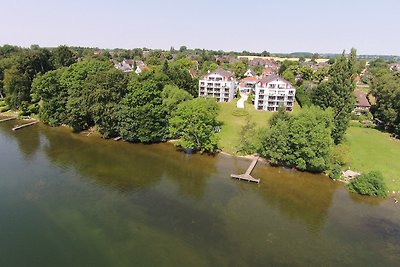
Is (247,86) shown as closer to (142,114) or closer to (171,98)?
(171,98)

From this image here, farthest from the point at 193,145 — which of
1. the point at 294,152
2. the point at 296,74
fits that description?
the point at 296,74

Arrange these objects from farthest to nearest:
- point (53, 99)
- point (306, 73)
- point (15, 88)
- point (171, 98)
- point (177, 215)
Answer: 1. point (306, 73)
2. point (15, 88)
3. point (53, 99)
4. point (171, 98)
5. point (177, 215)

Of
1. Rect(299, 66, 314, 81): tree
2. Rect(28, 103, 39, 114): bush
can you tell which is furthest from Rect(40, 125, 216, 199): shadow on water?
Rect(299, 66, 314, 81): tree

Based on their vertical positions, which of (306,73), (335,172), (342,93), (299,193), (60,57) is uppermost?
(60,57)

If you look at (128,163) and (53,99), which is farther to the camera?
(53,99)

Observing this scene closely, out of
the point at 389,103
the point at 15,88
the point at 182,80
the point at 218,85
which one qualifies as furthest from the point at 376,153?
the point at 15,88

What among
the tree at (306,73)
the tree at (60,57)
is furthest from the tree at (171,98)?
the tree at (306,73)

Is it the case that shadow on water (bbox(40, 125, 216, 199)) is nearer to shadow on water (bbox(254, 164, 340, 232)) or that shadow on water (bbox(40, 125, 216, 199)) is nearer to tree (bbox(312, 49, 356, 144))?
shadow on water (bbox(254, 164, 340, 232))
